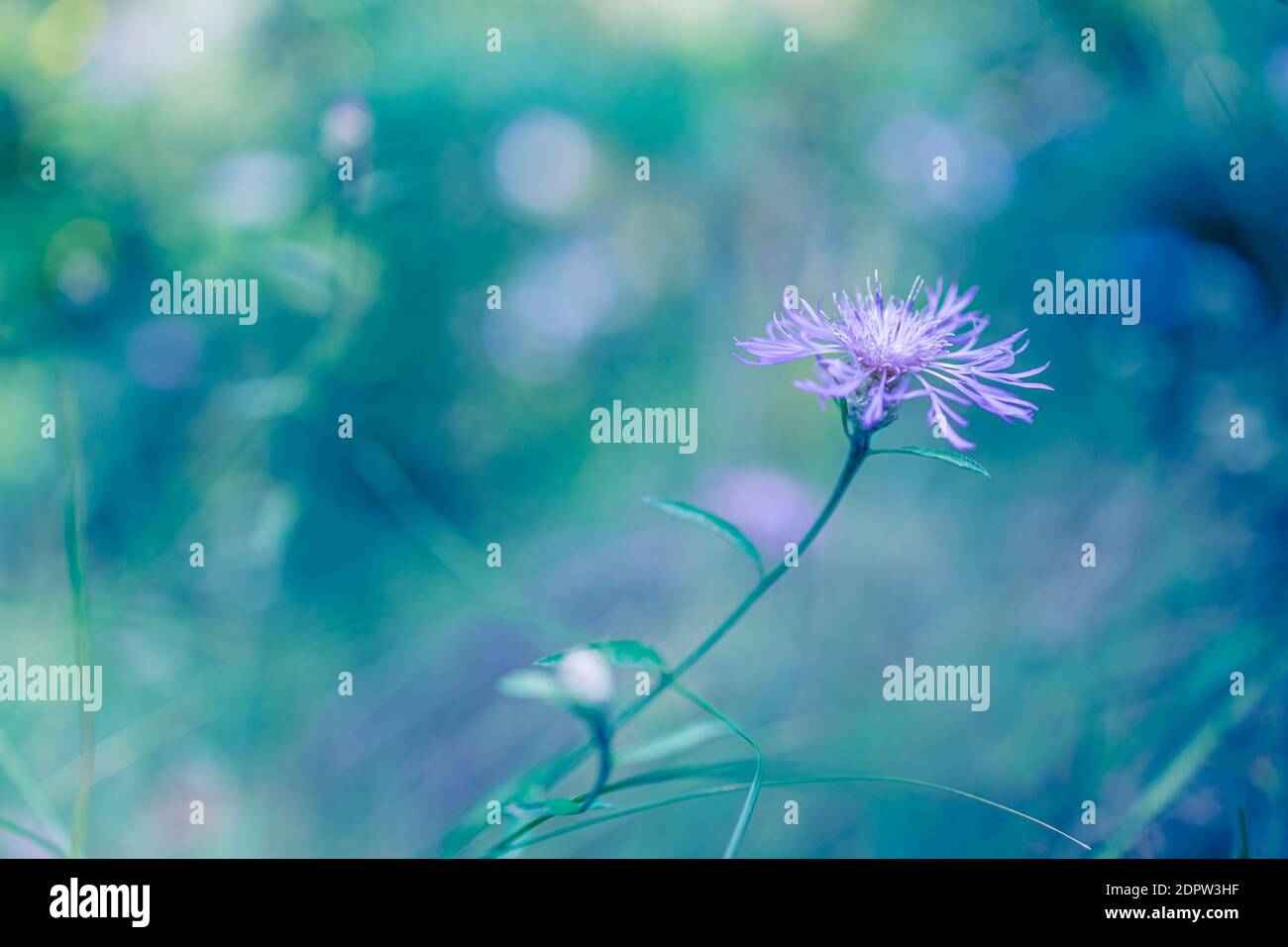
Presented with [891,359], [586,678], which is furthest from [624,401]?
[586,678]

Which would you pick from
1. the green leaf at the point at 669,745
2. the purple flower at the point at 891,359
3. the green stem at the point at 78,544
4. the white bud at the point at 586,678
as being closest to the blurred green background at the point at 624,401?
the green stem at the point at 78,544

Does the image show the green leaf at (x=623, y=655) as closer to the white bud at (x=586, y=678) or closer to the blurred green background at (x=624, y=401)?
the white bud at (x=586, y=678)

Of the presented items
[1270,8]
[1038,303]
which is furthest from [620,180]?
[1270,8]

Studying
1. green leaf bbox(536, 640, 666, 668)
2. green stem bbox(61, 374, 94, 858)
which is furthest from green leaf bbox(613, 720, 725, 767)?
green stem bbox(61, 374, 94, 858)

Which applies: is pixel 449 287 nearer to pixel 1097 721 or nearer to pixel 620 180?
pixel 620 180
